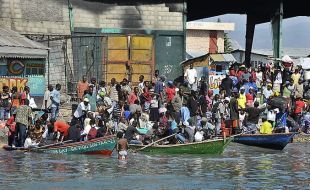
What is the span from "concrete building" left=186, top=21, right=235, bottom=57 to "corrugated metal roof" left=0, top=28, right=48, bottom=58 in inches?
1769

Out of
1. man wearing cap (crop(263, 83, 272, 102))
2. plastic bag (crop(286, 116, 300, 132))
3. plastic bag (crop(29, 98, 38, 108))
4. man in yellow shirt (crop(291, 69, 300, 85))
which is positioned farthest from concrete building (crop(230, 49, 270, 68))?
plastic bag (crop(29, 98, 38, 108))

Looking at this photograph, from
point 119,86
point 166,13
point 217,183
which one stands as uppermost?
point 166,13

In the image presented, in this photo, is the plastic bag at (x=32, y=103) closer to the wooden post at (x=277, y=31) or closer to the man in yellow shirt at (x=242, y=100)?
the man in yellow shirt at (x=242, y=100)

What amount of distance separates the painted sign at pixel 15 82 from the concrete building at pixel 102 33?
6.01ft

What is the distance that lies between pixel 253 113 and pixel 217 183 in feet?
32.6

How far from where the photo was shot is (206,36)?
82.2 meters

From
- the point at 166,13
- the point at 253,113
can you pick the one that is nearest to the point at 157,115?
the point at 253,113

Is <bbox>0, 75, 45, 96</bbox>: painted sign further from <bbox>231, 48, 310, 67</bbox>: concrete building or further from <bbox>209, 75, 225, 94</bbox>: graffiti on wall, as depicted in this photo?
<bbox>231, 48, 310, 67</bbox>: concrete building

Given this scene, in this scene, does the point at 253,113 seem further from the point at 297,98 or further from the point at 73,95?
the point at 73,95

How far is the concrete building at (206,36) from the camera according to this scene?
8012 centimetres

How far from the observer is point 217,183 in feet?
74.8

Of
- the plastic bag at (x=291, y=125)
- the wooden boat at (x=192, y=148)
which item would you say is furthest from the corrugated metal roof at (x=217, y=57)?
the wooden boat at (x=192, y=148)

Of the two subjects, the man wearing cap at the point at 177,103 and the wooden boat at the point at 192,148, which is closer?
the wooden boat at the point at 192,148

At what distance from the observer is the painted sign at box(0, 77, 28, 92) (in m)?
33.6
